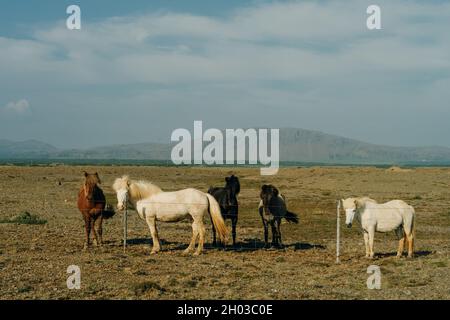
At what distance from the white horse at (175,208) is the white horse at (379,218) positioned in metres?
3.41

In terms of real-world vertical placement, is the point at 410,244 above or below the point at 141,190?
below

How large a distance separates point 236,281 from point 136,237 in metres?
6.86

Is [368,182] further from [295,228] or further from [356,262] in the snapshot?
[356,262]

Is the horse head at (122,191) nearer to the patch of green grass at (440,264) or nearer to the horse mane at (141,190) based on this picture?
the horse mane at (141,190)

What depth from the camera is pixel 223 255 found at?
13.3 m

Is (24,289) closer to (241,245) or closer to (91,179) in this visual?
(91,179)

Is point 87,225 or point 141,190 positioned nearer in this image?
point 141,190

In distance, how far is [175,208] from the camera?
43.7 ft

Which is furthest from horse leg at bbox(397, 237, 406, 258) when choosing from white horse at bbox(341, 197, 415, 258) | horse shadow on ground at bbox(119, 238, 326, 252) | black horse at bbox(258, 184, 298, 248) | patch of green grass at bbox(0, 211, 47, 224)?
patch of green grass at bbox(0, 211, 47, 224)

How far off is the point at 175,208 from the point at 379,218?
5397 millimetres

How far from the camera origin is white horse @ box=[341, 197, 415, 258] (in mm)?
12844

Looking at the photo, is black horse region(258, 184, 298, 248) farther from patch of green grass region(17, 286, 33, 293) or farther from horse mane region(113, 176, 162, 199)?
patch of green grass region(17, 286, 33, 293)

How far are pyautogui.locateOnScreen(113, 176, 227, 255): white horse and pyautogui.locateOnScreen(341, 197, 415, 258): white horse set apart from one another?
11.2 ft

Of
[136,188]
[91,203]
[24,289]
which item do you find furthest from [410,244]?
[24,289]
